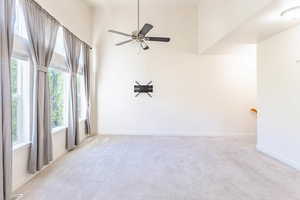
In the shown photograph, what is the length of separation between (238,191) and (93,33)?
6.06 m

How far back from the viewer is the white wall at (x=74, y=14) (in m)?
4.02

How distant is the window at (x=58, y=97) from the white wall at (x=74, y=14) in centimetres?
118

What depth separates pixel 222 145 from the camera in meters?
5.39

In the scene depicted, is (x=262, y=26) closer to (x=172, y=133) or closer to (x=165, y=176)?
(x=165, y=176)

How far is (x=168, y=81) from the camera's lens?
6656 millimetres

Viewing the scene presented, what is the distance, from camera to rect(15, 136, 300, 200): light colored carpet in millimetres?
2711

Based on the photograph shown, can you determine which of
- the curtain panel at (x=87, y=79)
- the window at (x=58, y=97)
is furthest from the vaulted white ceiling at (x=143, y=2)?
the window at (x=58, y=97)

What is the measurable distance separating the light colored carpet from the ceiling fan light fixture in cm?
254

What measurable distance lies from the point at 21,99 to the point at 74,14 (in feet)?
9.92

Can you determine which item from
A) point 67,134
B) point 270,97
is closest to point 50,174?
point 67,134

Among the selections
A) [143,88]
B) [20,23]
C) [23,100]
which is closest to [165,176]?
[23,100]

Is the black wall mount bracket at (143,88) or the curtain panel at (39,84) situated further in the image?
the black wall mount bracket at (143,88)

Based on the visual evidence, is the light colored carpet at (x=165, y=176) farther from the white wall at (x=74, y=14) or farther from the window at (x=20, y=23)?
the white wall at (x=74, y=14)

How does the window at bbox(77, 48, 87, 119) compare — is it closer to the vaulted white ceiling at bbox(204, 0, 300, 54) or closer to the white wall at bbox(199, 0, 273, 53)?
the white wall at bbox(199, 0, 273, 53)
